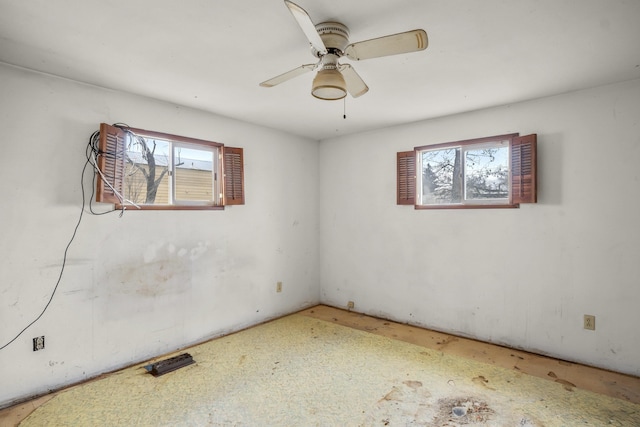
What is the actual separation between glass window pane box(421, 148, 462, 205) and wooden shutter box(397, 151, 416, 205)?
0.15m

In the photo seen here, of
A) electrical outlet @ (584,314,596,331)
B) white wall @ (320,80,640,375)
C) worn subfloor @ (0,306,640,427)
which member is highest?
white wall @ (320,80,640,375)

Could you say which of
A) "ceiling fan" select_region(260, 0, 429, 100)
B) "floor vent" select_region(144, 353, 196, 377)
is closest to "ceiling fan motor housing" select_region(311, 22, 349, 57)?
→ "ceiling fan" select_region(260, 0, 429, 100)

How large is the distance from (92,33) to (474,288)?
4.12 m

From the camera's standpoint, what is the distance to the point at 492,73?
8.61ft

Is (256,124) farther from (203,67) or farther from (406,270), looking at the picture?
(406,270)

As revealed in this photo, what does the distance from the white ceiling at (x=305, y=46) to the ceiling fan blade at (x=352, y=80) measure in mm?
203

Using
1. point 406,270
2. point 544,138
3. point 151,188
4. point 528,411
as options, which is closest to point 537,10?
point 544,138

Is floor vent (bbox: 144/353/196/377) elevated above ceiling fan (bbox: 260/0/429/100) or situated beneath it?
situated beneath

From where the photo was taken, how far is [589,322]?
9.72ft

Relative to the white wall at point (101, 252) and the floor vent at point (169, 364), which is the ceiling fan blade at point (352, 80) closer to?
the white wall at point (101, 252)

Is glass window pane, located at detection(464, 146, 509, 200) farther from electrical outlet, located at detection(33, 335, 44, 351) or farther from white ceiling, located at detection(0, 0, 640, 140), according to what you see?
electrical outlet, located at detection(33, 335, 44, 351)

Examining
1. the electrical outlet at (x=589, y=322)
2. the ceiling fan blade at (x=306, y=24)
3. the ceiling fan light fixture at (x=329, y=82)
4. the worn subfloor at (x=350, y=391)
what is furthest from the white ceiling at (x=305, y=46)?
the worn subfloor at (x=350, y=391)

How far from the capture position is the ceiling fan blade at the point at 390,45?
5.41ft

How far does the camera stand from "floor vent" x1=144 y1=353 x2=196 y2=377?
2844mm
